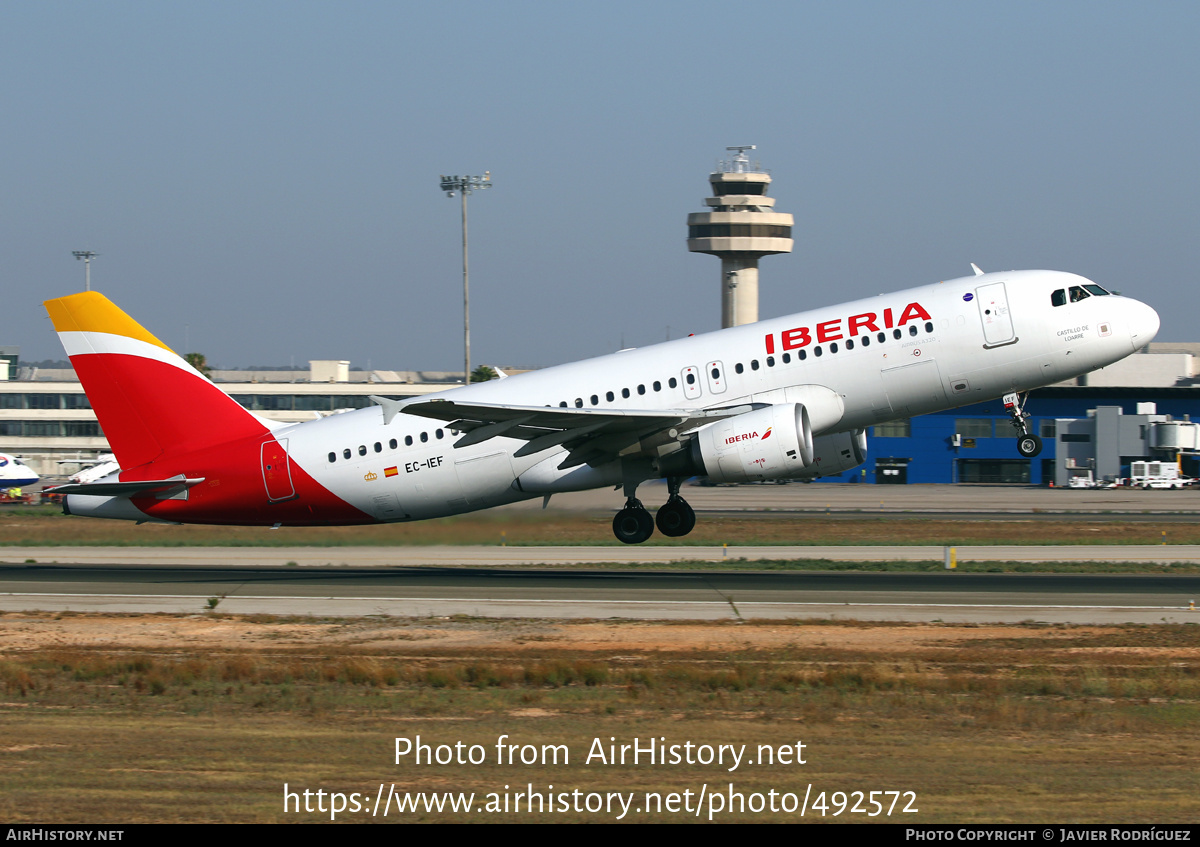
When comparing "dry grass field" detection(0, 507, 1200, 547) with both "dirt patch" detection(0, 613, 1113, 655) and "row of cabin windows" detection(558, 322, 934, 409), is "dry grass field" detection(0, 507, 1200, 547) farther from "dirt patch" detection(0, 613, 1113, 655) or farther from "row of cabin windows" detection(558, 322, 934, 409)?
"dirt patch" detection(0, 613, 1113, 655)

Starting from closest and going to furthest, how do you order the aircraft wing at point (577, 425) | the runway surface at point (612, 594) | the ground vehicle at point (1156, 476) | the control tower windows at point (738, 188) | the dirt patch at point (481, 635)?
the dirt patch at point (481, 635) → the runway surface at point (612, 594) → the aircraft wing at point (577, 425) → the ground vehicle at point (1156, 476) → the control tower windows at point (738, 188)

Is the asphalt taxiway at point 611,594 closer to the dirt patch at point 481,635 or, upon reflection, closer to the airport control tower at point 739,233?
the dirt patch at point 481,635

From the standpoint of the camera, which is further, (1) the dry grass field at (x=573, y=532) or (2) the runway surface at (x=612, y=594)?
(1) the dry grass field at (x=573, y=532)

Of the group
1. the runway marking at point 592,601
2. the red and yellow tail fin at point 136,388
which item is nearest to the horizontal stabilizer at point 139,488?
the red and yellow tail fin at point 136,388

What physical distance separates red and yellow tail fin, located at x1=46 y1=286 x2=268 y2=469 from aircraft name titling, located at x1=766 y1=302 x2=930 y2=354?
1349cm

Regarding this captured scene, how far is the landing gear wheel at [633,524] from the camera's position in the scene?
31406mm

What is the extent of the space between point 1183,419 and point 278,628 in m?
94.9

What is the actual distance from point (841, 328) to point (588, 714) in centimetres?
1419

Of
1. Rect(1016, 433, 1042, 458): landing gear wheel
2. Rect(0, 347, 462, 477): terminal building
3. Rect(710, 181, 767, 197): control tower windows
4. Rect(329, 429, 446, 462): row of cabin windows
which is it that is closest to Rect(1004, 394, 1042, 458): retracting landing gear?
Rect(1016, 433, 1042, 458): landing gear wheel

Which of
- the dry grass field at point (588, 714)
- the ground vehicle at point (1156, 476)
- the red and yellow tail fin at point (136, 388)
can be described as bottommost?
the dry grass field at point (588, 714)

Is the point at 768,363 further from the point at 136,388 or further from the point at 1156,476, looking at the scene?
the point at 1156,476

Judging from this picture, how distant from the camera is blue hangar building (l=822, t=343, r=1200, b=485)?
95.0m

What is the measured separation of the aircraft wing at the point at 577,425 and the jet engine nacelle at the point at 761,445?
609mm

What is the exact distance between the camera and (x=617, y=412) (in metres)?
28.6
